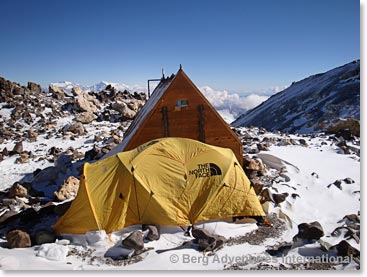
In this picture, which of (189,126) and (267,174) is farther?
(267,174)

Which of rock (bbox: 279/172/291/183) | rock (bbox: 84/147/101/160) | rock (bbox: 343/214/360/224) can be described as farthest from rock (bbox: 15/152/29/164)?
rock (bbox: 343/214/360/224)

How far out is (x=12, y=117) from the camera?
27.0 m

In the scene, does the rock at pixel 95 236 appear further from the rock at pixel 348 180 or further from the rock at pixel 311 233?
the rock at pixel 348 180

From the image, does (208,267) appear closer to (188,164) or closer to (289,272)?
(289,272)

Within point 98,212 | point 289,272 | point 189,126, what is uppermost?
point 189,126

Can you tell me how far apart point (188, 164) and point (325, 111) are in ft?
154

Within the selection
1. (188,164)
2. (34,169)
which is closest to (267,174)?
(188,164)

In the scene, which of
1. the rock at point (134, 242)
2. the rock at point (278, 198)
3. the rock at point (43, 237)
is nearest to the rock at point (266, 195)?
the rock at point (278, 198)

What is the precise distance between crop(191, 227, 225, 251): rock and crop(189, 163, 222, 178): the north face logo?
68.9 inches

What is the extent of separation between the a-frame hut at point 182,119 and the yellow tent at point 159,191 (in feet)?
7.23

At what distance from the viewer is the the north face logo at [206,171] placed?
9.30m

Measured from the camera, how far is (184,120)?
12.0m

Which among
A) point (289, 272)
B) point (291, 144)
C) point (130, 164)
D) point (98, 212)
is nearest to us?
point (289, 272)

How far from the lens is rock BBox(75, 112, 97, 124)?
92.5 feet
